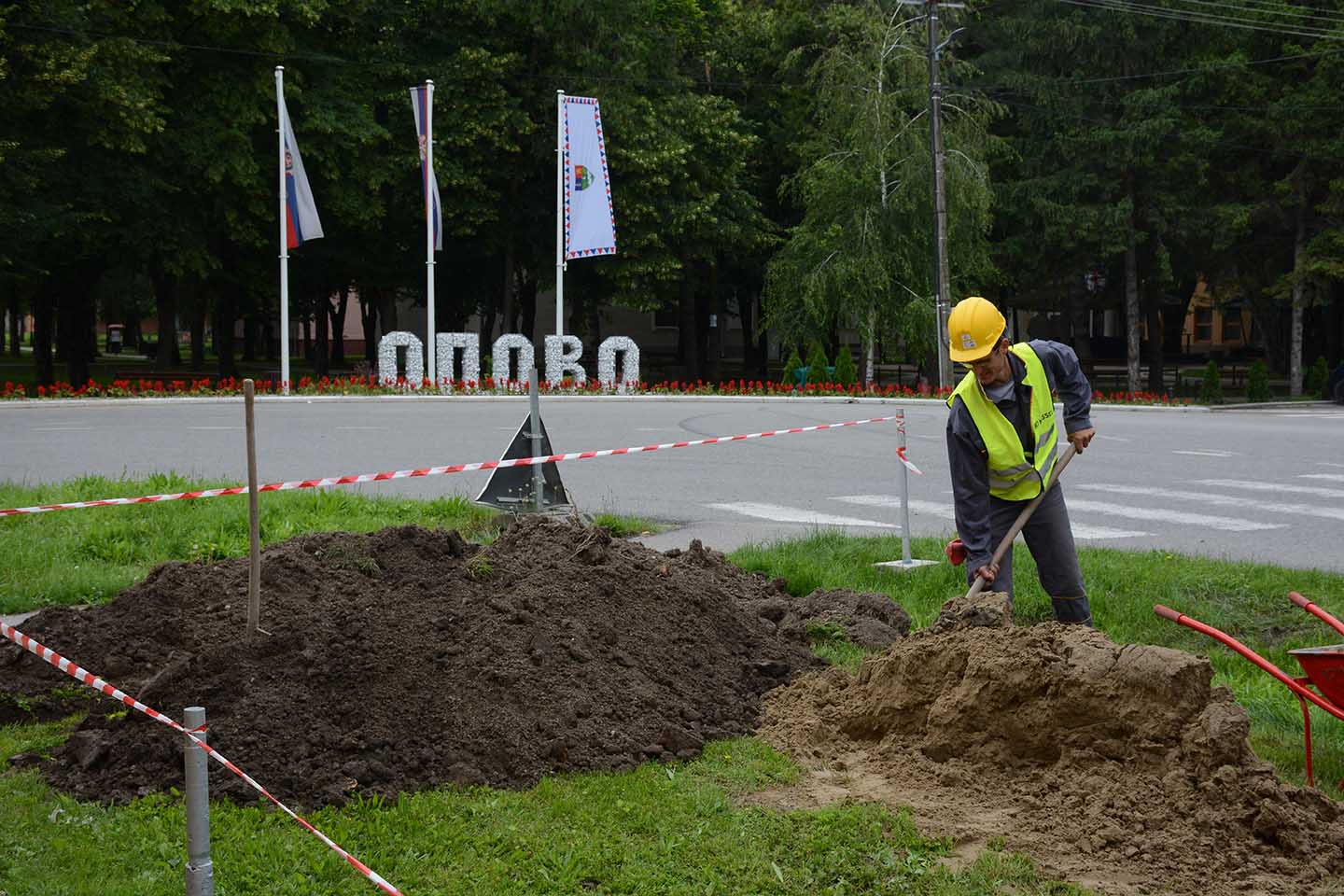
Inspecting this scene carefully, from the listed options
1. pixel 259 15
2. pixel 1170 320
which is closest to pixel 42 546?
pixel 259 15

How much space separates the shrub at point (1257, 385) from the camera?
34.5 meters

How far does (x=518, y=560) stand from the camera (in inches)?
267

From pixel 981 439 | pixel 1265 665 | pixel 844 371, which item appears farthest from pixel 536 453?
pixel 844 371

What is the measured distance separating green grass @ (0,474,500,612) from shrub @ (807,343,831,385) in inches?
901

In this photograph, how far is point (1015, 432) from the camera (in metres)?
6.18

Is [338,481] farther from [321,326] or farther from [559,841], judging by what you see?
[321,326]

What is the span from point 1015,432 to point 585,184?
971 inches

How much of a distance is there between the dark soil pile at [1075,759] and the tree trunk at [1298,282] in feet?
117

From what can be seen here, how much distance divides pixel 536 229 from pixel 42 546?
3057cm

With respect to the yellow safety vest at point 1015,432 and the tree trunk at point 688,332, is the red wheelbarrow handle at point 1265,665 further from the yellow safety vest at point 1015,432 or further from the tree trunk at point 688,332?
the tree trunk at point 688,332

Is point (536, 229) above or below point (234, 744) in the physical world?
above

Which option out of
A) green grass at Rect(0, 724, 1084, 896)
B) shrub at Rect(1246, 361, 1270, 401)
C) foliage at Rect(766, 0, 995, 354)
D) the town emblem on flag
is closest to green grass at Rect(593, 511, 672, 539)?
green grass at Rect(0, 724, 1084, 896)

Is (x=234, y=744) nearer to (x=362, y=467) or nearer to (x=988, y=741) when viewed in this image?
(x=988, y=741)

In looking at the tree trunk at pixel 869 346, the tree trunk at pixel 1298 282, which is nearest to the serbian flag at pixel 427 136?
the tree trunk at pixel 869 346
